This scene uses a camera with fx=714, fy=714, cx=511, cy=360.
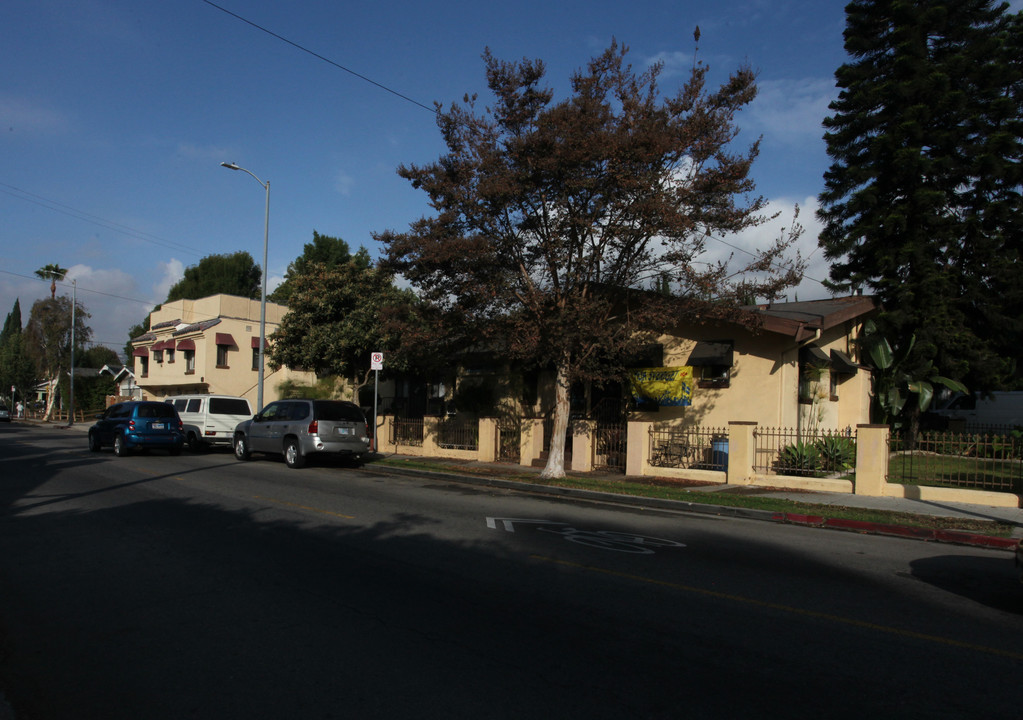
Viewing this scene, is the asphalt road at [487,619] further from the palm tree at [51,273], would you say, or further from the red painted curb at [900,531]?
the palm tree at [51,273]

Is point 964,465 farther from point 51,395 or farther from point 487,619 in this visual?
point 51,395

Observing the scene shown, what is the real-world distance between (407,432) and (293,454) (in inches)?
219

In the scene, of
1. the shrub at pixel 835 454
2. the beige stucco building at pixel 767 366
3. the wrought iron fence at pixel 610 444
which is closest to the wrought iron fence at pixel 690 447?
the beige stucco building at pixel 767 366

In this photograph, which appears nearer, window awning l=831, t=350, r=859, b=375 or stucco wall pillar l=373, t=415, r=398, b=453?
window awning l=831, t=350, r=859, b=375

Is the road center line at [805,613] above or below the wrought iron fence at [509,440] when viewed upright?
below

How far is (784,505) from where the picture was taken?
1271 cm

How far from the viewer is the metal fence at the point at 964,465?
13.0m

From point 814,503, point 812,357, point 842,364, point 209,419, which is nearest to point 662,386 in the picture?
point 812,357

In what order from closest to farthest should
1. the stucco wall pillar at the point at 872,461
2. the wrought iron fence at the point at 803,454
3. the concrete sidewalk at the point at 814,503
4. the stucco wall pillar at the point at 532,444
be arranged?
the concrete sidewalk at the point at 814,503
the stucco wall pillar at the point at 872,461
the wrought iron fence at the point at 803,454
the stucco wall pillar at the point at 532,444

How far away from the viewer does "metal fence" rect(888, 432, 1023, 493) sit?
13016mm

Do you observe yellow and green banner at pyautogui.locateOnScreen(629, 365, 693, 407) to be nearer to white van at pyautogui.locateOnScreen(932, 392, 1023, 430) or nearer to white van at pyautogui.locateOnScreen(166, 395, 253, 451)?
white van at pyautogui.locateOnScreen(166, 395, 253, 451)

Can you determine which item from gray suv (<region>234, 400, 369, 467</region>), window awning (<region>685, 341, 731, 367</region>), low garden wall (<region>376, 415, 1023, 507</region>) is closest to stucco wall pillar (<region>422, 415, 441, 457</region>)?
low garden wall (<region>376, 415, 1023, 507</region>)

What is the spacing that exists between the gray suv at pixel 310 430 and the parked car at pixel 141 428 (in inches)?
128

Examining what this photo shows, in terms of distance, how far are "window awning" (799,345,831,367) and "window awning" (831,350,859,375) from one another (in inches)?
59.1
